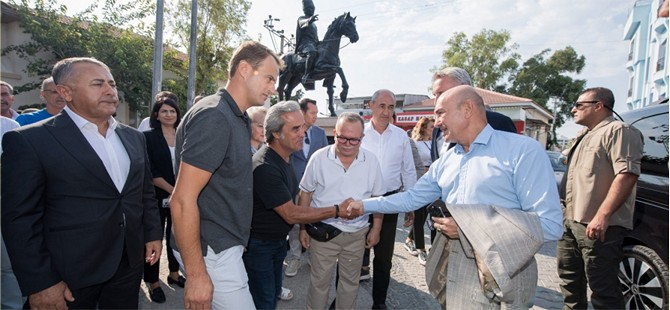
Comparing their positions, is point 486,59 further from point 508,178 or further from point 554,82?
point 508,178

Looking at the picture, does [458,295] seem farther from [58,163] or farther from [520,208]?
[58,163]

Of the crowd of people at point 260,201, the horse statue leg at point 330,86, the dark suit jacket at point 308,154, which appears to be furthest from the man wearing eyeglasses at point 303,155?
the horse statue leg at point 330,86

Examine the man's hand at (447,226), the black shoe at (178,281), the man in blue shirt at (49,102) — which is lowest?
the black shoe at (178,281)

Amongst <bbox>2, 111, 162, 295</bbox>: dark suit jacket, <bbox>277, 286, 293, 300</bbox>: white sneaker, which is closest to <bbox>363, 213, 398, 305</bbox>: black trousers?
<bbox>277, 286, 293, 300</bbox>: white sneaker

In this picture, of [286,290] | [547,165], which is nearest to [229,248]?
[547,165]

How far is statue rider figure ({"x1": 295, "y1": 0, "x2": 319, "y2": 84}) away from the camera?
10.5 metres

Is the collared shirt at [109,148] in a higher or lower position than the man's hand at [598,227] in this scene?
higher

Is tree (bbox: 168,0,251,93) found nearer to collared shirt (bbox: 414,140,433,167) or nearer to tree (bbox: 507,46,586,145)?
collared shirt (bbox: 414,140,433,167)

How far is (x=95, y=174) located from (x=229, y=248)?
913 mm

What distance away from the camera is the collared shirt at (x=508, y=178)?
1809mm

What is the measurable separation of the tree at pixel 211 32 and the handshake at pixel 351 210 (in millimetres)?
21014

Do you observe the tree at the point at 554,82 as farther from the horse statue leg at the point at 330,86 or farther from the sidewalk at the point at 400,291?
the sidewalk at the point at 400,291

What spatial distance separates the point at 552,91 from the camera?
32969 mm

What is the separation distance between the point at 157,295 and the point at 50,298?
5.94 ft
